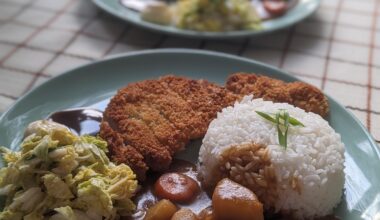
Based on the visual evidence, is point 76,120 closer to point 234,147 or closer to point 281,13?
point 234,147

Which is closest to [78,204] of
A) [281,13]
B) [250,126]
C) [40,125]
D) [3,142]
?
Answer: [40,125]

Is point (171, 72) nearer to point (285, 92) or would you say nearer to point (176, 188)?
point (285, 92)

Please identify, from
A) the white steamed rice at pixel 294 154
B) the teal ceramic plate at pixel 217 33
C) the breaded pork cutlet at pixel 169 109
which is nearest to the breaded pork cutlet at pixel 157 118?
the breaded pork cutlet at pixel 169 109

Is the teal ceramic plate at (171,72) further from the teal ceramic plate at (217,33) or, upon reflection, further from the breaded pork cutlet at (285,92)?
the teal ceramic plate at (217,33)

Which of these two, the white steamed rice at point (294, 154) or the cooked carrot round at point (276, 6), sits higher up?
the cooked carrot round at point (276, 6)

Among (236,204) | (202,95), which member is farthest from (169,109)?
(236,204)

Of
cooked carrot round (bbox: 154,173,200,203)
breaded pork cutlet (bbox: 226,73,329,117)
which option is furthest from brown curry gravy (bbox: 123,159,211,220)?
breaded pork cutlet (bbox: 226,73,329,117)
